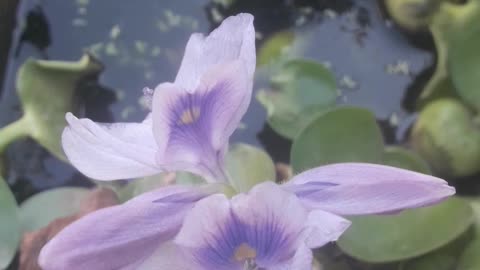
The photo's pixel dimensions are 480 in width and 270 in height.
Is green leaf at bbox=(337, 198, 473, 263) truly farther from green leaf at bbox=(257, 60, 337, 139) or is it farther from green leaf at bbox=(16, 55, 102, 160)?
green leaf at bbox=(16, 55, 102, 160)

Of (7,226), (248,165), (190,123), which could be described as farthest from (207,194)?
(7,226)

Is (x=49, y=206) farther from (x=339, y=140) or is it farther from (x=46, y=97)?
(x=339, y=140)

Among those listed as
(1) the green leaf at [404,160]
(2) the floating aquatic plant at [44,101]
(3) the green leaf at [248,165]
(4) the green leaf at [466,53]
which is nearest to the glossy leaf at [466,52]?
(4) the green leaf at [466,53]

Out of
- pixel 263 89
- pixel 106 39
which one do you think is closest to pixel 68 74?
pixel 106 39

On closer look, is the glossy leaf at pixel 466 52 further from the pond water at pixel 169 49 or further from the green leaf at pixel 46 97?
the green leaf at pixel 46 97

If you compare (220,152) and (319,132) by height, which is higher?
(220,152)

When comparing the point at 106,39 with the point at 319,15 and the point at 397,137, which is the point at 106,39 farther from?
the point at 397,137

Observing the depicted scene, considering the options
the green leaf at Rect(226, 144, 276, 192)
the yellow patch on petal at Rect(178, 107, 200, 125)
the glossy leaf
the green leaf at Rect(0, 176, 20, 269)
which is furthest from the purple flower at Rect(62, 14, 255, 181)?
the glossy leaf
